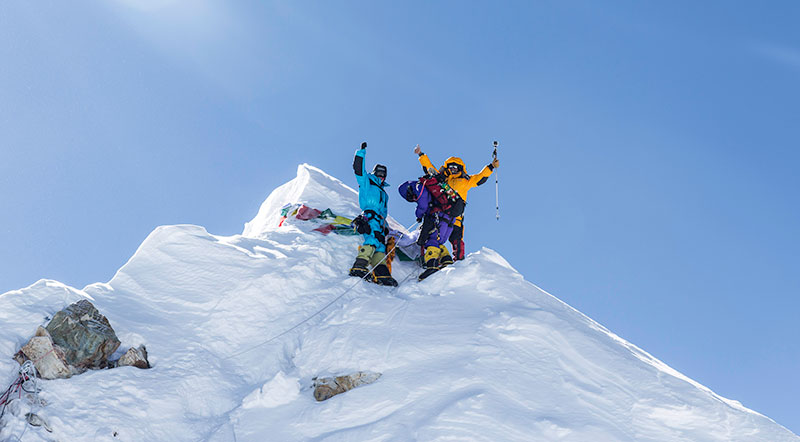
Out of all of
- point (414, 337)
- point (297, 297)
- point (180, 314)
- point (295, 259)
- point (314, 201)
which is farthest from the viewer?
point (314, 201)

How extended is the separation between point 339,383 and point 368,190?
5.96 metres

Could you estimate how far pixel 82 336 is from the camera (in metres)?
7.61

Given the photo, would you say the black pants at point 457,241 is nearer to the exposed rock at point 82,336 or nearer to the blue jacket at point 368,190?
the blue jacket at point 368,190

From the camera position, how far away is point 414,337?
333 inches

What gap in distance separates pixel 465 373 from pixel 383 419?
1240mm

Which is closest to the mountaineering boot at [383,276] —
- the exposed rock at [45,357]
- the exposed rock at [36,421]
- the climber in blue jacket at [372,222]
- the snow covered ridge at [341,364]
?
the climber in blue jacket at [372,222]

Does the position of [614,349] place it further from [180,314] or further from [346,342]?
[180,314]

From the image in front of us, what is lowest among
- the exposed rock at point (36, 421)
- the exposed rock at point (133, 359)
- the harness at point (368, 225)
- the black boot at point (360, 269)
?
the exposed rock at point (36, 421)

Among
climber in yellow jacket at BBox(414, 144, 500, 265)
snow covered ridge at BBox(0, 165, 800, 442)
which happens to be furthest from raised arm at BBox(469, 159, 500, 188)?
snow covered ridge at BBox(0, 165, 800, 442)

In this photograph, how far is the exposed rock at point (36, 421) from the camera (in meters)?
6.48

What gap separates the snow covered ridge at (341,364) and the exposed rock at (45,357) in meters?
0.13

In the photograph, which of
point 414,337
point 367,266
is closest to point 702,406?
point 414,337

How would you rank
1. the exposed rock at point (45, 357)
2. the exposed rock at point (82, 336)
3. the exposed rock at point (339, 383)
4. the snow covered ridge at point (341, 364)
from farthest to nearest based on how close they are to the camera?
the exposed rock at point (339, 383), the exposed rock at point (82, 336), the exposed rock at point (45, 357), the snow covered ridge at point (341, 364)

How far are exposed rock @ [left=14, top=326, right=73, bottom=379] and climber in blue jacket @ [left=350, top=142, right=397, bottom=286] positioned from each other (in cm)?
535
